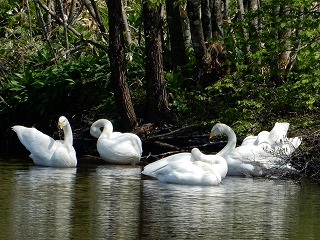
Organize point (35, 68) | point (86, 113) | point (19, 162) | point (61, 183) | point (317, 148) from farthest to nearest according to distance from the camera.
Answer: point (35, 68)
point (86, 113)
point (19, 162)
point (317, 148)
point (61, 183)

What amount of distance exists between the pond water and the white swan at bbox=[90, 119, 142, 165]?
4.74 ft

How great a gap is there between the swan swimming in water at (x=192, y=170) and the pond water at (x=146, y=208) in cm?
17

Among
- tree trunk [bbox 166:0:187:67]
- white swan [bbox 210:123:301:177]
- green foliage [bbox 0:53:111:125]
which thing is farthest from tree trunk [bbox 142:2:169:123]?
white swan [bbox 210:123:301:177]

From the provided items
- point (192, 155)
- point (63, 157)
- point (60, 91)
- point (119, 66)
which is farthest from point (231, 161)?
point (60, 91)

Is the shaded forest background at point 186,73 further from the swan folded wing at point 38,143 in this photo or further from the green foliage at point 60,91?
the swan folded wing at point 38,143

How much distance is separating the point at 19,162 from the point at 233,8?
7.78 metres

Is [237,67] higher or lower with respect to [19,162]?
higher

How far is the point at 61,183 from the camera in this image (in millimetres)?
15289

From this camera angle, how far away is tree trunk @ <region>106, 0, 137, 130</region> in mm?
18891

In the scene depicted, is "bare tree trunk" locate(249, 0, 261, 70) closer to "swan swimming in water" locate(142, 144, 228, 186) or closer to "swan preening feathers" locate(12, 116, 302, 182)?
"swan preening feathers" locate(12, 116, 302, 182)

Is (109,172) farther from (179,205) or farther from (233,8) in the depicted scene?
(233,8)

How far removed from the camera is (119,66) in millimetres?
19281

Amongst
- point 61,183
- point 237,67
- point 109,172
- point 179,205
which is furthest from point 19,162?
point 179,205

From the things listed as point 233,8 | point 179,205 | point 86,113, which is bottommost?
point 179,205
